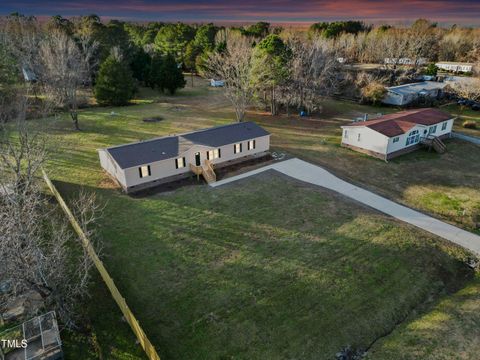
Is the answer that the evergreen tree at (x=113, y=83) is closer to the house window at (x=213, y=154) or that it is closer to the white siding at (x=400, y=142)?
the house window at (x=213, y=154)

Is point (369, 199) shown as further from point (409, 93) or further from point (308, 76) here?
point (409, 93)

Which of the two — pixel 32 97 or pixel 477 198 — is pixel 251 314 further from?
pixel 32 97

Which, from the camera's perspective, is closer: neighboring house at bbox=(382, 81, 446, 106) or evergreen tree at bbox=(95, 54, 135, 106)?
evergreen tree at bbox=(95, 54, 135, 106)

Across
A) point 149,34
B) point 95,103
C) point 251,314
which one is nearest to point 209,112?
point 95,103

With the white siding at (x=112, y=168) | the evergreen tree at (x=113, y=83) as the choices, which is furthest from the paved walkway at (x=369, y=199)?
the evergreen tree at (x=113, y=83)

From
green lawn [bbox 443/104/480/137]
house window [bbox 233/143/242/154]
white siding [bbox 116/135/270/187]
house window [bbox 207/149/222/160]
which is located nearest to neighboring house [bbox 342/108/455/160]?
green lawn [bbox 443/104/480/137]

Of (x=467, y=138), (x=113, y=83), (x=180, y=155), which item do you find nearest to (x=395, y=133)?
(x=467, y=138)

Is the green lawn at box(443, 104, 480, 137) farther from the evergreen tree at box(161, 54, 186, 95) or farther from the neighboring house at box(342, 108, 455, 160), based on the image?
the evergreen tree at box(161, 54, 186, 95)
